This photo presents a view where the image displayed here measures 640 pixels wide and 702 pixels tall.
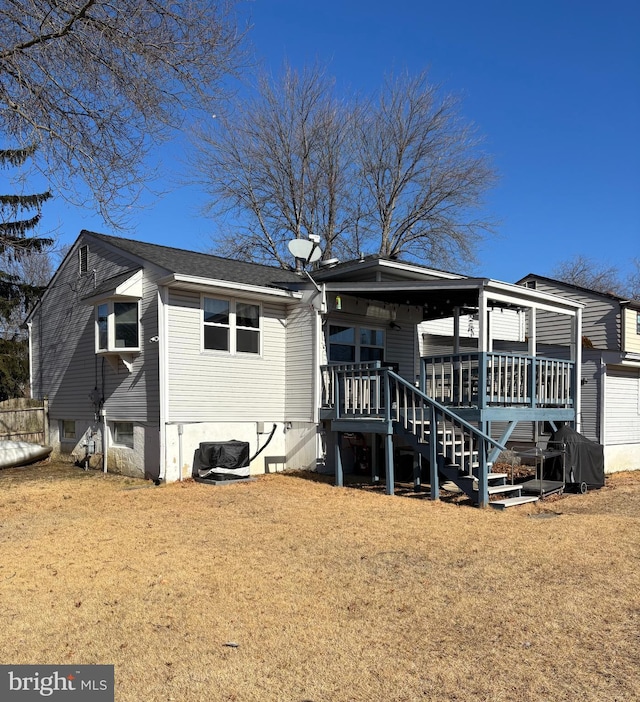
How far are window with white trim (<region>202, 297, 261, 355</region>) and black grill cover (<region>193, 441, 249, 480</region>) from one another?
1.97 meters

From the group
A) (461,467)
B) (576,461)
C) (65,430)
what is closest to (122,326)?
(65,430)

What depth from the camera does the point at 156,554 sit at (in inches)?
250

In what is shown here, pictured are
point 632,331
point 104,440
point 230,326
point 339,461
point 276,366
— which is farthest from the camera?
point 632,331

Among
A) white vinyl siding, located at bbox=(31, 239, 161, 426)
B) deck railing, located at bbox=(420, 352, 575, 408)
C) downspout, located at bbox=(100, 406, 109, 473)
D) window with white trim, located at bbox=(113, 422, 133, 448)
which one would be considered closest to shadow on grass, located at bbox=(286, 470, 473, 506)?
deck railing, located at bbox=(420, 352, 575, 408)

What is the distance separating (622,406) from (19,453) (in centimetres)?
1465

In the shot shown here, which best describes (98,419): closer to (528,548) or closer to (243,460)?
(243,460)

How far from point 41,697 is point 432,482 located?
23.9 ft

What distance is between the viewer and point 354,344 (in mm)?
14203

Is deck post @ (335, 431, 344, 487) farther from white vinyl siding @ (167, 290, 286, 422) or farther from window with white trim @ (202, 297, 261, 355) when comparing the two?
window with white trim @ (202, 297, 261, 355)

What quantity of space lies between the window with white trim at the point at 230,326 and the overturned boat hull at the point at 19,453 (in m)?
5.71

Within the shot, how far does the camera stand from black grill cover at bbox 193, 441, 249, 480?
1148cm

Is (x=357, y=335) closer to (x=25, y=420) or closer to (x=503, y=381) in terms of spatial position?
(x=503, y=381)

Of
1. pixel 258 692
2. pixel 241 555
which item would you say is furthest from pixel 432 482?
pixel 258 692

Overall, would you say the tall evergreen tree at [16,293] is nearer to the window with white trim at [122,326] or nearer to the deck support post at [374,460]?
the window with white trim at [122,326]
